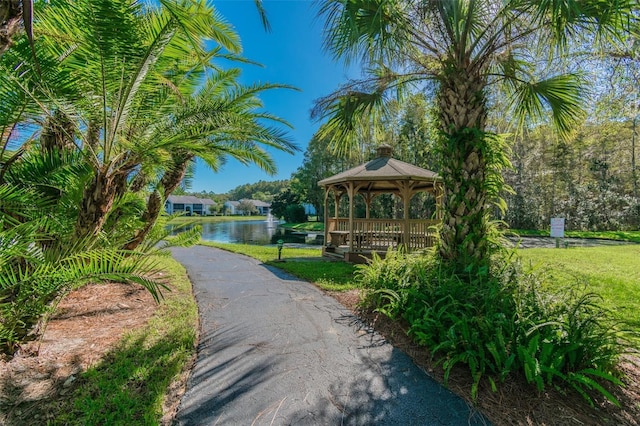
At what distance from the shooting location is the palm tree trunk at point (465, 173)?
159 inches

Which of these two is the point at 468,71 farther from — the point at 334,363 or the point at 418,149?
the point at 418,149

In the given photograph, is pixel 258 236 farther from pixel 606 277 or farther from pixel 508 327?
pixel 508 327

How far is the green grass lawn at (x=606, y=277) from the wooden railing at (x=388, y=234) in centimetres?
291

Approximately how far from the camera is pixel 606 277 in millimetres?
Answer: 5809

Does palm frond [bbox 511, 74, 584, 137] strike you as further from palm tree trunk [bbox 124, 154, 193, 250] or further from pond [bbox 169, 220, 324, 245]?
pond [bbox 169, 220, 324, 245]

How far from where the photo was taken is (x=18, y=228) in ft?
8.06

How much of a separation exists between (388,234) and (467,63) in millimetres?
5693

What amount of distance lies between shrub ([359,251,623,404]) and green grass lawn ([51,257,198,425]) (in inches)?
99.7

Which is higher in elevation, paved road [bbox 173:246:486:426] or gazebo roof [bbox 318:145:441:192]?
gazebo roof [bbox 318:145:441:192]

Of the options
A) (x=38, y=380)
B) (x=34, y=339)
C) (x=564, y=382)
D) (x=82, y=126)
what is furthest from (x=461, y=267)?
(x=82, y=126)

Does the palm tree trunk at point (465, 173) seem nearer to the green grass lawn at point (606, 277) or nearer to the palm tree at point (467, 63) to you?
the palm tree at point (467, 63)

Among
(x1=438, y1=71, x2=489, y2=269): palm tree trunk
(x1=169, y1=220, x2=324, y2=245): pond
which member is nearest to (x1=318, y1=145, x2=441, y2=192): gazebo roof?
(x1=438, y1=71, x2=489, y2=269): palm tree trunk

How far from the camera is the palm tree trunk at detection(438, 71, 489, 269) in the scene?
405 cm

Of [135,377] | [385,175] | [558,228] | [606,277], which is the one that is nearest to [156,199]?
[135,377]
